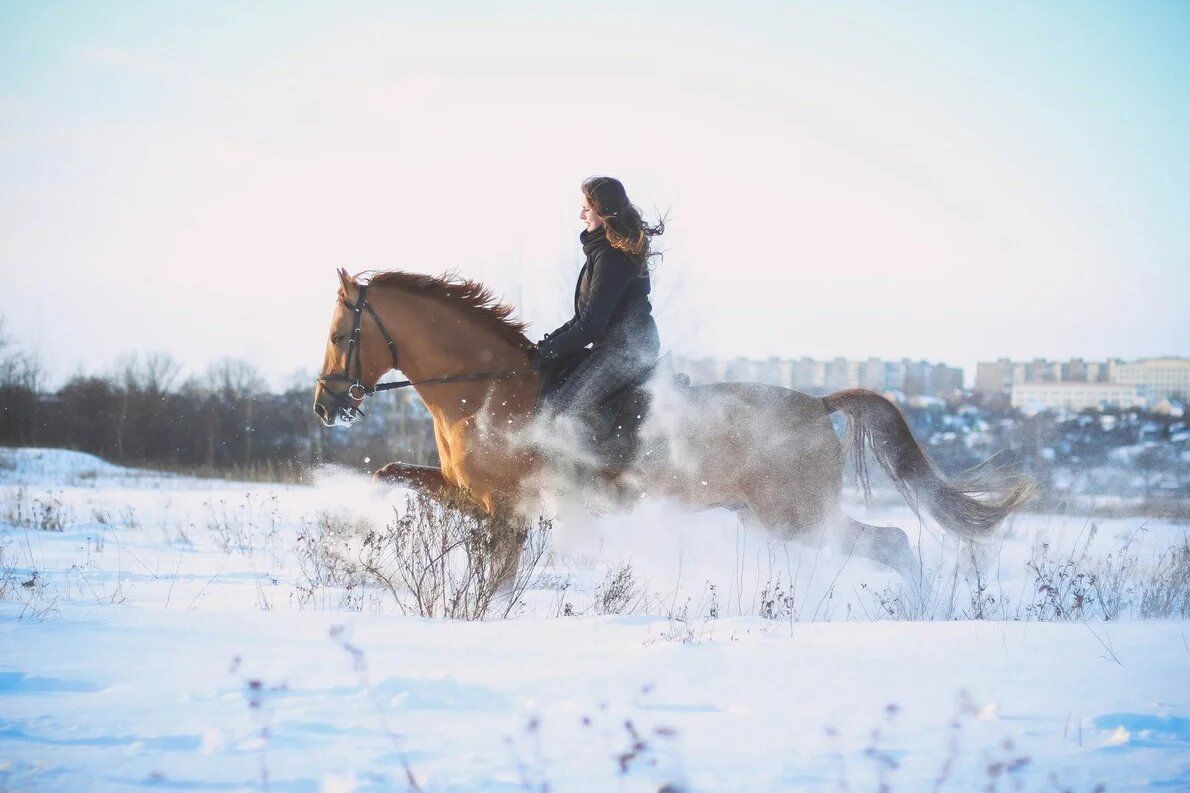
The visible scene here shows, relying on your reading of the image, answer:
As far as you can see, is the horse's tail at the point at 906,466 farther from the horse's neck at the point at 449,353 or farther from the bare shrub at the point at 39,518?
the bare shrub at the point at 39,518

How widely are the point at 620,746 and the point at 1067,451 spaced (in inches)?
978

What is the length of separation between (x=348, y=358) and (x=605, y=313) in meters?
1.89

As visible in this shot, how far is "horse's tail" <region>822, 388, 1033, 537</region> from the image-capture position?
6.63 m

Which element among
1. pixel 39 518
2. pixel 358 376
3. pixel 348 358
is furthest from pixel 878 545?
pixel 39 518

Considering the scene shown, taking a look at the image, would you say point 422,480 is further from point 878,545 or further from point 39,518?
point 39,518

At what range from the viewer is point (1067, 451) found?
23.9 metres

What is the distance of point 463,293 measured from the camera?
6375mm

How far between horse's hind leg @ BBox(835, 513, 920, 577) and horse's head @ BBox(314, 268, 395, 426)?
142 inches

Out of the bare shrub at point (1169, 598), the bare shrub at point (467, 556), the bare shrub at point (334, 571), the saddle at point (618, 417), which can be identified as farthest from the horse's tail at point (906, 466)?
the bare shrub at point (334, 571)

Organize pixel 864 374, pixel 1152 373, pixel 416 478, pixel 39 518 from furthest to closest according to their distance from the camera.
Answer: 1. pixel 864 374
2. pixel 1152 373
3. pixel 39 518
4. pixel 416 478

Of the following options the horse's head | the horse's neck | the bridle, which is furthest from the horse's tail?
the horse's head

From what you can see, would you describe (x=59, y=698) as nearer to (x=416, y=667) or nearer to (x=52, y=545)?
(x=416, y=667)

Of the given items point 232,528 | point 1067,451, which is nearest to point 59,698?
point 232,528

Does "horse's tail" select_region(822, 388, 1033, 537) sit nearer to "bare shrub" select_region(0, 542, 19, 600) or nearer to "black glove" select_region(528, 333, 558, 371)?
"black glove" select_region(528, 333, 558, 371)
